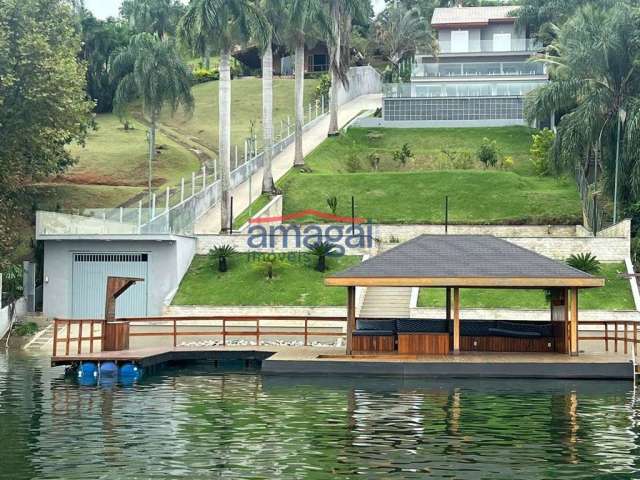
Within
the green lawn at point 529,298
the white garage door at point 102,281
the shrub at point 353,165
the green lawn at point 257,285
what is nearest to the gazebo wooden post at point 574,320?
the green lawn at point 529,298

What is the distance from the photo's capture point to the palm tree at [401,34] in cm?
10412

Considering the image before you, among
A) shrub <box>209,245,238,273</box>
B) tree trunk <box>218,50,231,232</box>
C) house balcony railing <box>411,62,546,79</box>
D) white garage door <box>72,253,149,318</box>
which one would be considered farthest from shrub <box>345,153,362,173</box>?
white garage door <box>72,253,149,318</box>

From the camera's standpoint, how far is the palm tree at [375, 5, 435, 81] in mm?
104125

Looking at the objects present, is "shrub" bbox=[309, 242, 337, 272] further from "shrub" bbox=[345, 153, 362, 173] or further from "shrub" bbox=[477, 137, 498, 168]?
"shrub" bbox=[345, 153, 362, 173]

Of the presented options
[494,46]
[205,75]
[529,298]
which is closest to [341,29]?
[494,46]

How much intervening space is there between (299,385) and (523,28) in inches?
2837

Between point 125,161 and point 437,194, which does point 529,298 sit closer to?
point 437,194

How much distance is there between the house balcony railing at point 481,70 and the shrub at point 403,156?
15565mm

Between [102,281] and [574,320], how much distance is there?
2445 cm

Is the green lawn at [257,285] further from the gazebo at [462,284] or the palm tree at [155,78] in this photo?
the palm tree at [155,78]

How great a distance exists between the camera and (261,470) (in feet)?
59.1

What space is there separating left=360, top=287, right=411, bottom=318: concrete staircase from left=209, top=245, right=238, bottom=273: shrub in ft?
24.0

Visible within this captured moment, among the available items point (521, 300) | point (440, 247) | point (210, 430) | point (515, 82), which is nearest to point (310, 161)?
point (515, 82)

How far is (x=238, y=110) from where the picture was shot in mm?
98312
